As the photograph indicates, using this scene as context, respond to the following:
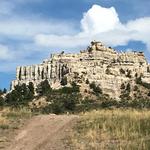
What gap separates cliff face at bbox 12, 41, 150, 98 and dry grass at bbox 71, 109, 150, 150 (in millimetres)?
96785

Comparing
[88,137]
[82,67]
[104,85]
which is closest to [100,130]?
[88,137]

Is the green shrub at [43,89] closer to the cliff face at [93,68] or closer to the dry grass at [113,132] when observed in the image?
the cliff face at [93,68]

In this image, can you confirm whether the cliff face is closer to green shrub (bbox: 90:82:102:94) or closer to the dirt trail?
green shrub (bbox: 90:82:102:94)

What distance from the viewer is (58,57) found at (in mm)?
152125

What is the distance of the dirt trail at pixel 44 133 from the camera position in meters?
15.3

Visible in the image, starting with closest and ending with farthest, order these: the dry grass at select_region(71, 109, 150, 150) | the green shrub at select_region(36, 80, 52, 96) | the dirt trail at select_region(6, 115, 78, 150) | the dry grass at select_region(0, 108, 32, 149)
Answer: the dry grass at select_region(71, 109, 150, 150)
the dirt trail at select_region(6, 115, 78, 150)
the dry grass at select_region(0, 108, 32, 149)
the green shrub at select_region(36, 80, 52, 96)

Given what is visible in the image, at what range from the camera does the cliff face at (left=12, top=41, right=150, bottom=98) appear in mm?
121188

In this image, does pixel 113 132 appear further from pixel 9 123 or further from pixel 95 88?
pixel 95 88

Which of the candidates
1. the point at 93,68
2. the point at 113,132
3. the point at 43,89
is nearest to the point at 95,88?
the point at 43,89

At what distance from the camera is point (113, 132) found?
51.7 feet

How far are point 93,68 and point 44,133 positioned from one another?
376ft

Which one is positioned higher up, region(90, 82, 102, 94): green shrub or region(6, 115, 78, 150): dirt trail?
region(90, 82, 102, 94): green shrub

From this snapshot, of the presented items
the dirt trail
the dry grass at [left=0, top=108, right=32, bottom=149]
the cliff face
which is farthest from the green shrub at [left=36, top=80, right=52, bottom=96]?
the dirt trail

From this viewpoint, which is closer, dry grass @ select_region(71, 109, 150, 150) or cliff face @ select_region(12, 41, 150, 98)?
dry grass @ select_region(71, 109, 150, 150)
